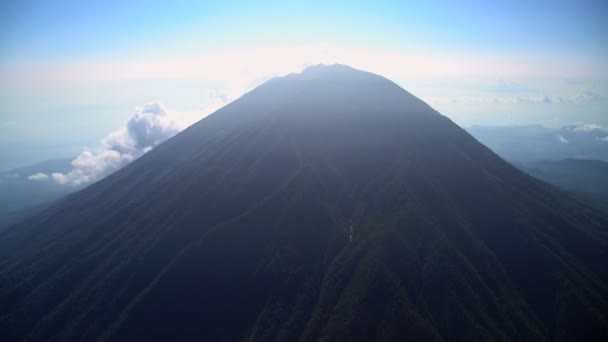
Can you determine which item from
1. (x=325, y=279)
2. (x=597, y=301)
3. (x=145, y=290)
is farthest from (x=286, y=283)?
(x=597, y=301)

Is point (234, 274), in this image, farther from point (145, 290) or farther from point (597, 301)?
point (597, 301)

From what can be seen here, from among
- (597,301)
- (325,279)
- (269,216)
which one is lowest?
(597,301)

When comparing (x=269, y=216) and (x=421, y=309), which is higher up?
(x=269, y=216)

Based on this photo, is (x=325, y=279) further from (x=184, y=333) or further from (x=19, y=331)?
(x=19, y=331)

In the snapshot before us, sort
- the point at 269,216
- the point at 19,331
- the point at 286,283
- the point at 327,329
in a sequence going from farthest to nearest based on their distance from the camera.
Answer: the point at 269,216 < the point at 19,331 < the point at 286,283 < the point at 327,329

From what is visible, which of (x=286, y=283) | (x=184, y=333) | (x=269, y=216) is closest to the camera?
(x=184, y=333)

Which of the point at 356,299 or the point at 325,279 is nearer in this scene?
the point at 356,299

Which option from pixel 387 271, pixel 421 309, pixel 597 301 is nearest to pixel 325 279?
pixel 387 271
